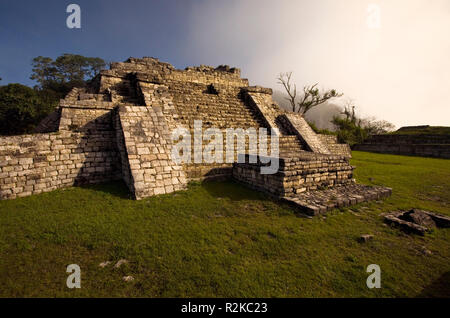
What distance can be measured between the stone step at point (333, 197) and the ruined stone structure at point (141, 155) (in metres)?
0.03

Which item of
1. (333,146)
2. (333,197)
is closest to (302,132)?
(333,146)

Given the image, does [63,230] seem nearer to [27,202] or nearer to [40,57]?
[27,202]

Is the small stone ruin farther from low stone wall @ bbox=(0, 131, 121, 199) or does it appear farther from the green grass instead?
low stone wall @ bbox=(0, 131, 121, 199)

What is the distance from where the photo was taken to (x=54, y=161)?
20.3ft

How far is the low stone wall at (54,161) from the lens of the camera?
5.54m

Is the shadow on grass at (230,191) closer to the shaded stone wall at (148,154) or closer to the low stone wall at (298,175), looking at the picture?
the low stone wall at (298,175)

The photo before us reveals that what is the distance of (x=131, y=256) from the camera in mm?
3129

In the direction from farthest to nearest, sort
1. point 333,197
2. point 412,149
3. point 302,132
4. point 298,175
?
point 412,149, point 302,132, point 298,175, point 333,197

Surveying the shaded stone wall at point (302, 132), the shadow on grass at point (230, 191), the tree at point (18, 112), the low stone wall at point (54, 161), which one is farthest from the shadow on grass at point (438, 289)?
the tree at point (18, 112)

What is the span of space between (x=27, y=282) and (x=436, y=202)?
9.93m

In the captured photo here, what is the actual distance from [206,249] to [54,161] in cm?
613

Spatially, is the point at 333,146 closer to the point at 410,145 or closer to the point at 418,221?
the point at 418,221

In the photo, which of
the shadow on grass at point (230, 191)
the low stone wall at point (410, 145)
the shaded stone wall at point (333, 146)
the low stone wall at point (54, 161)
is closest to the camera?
the low stone wall at point (54, 161)
